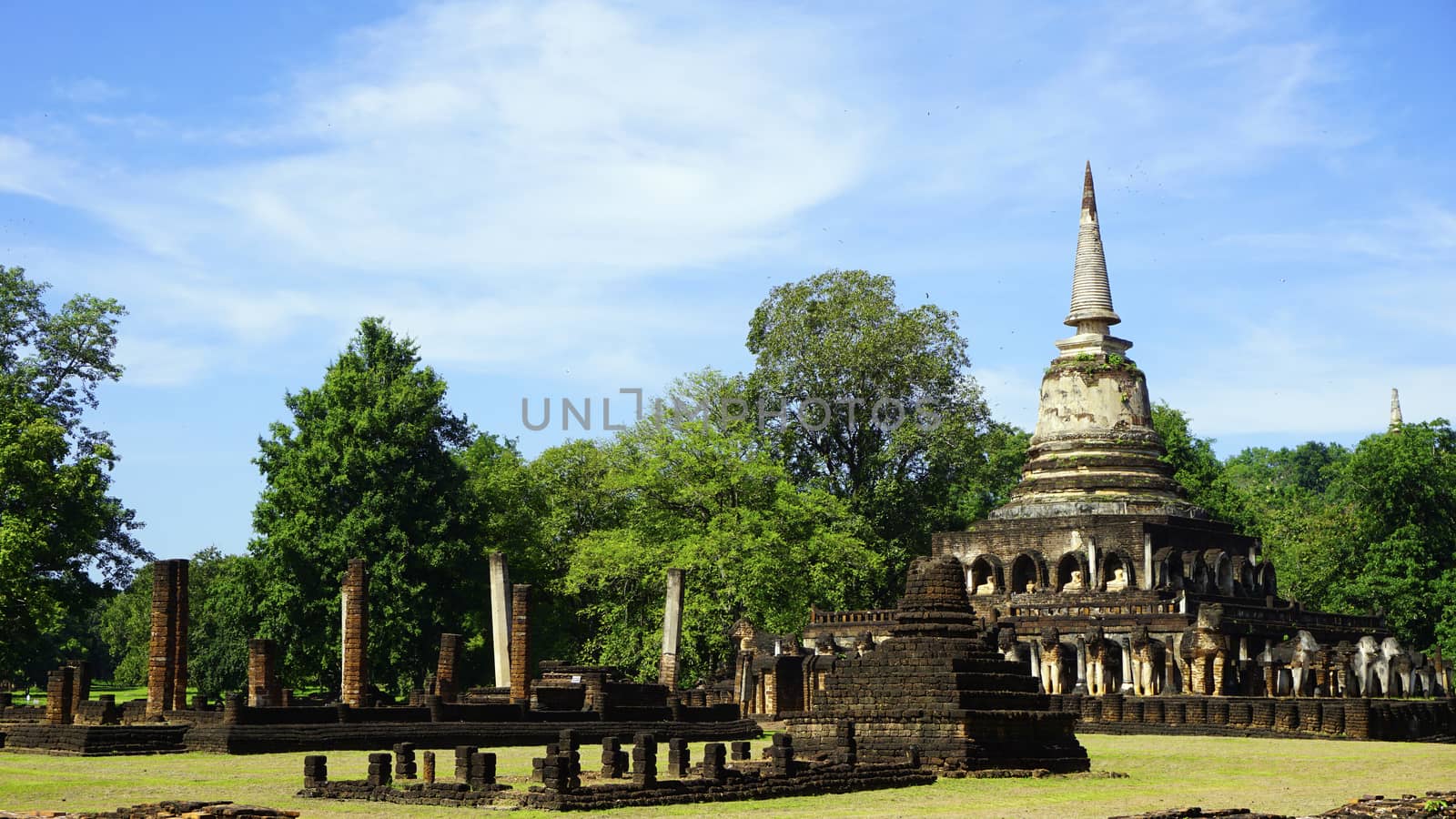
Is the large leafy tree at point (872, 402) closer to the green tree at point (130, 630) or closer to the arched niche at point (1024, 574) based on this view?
the arched niche at point (1024, 574)

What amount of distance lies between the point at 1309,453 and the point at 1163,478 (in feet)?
281

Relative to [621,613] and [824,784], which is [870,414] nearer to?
[621,613]

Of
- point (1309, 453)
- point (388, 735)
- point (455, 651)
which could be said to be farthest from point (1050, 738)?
point (1309, 453)

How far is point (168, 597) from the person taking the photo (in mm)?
29578

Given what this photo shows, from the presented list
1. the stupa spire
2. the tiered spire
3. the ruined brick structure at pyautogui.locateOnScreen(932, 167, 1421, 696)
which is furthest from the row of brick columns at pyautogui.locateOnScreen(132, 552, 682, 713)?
the stupa spire

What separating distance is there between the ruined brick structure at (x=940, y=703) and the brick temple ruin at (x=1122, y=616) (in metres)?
6.52

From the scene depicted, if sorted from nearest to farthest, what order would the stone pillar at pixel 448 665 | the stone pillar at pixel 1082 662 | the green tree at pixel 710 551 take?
the stone pillar at pixel 448 665
the stone pillar at pixel 1082 662
the green tree at pixel 710 551

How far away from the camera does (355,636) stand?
31.5 m

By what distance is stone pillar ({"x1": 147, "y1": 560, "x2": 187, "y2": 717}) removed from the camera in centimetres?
2903

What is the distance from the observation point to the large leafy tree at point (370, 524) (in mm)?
45594

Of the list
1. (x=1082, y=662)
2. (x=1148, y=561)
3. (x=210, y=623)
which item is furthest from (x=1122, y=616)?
(x=210, y=623)

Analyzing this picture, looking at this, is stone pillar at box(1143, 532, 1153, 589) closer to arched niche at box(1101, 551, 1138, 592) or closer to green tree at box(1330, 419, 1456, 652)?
arched niche at box(1101, 551, 1138, 592)

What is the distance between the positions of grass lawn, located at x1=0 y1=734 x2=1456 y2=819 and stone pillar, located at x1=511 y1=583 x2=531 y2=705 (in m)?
5.48

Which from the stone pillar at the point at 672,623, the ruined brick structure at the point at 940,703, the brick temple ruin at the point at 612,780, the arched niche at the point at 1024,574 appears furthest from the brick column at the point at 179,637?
the arched niche at the point at 1024,574
